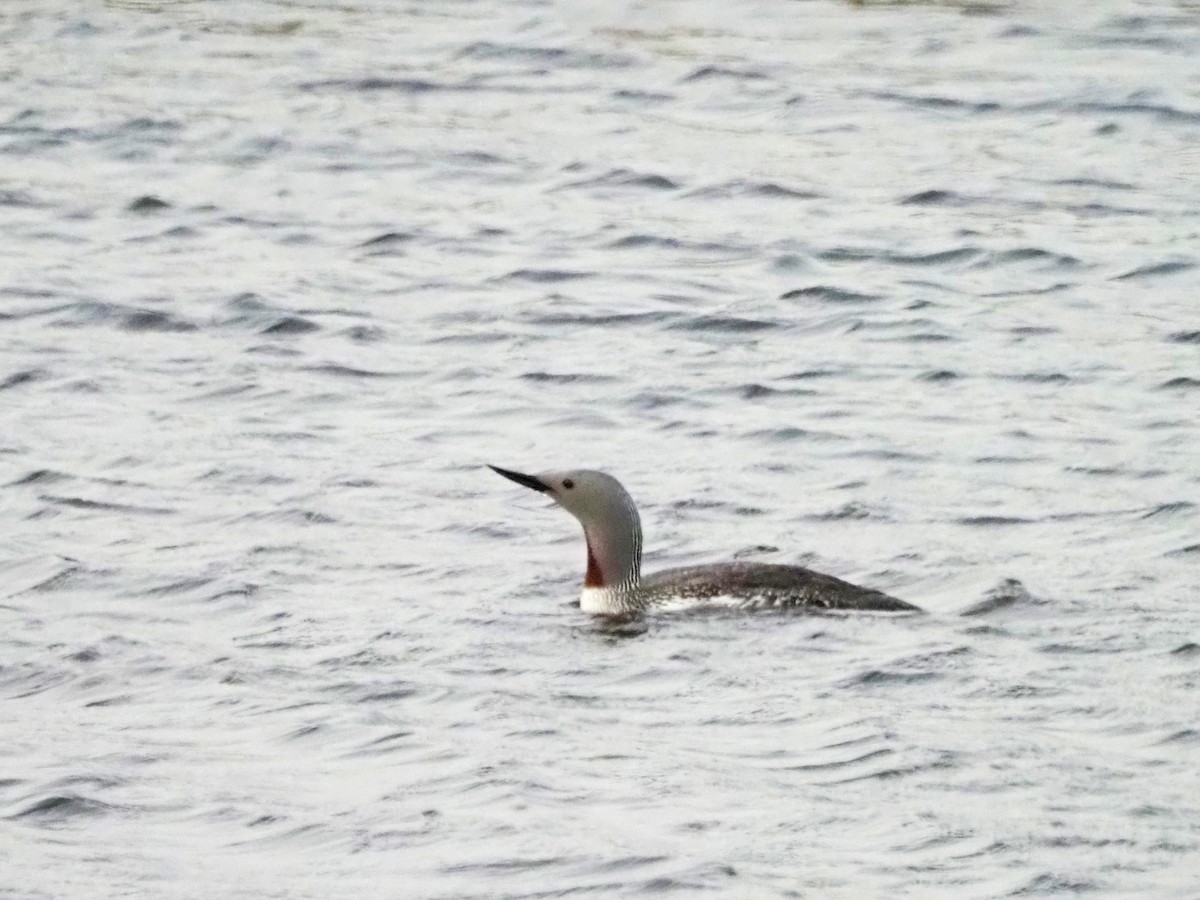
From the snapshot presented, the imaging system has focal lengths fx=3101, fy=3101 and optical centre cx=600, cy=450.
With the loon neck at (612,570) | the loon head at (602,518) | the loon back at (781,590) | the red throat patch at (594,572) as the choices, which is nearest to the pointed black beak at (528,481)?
the loon head at (602,518)

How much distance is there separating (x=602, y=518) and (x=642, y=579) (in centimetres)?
29

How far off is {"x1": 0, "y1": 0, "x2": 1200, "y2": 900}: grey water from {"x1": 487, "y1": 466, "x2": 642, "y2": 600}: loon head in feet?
0.94

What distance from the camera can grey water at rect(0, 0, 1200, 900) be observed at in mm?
9227

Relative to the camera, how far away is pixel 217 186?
19.8 meters

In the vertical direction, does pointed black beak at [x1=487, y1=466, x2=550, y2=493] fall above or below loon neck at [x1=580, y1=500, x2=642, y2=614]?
above

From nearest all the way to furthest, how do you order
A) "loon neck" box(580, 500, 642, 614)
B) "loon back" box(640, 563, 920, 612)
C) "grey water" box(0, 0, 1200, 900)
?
"grey water" box(0, 0, 1200, 900)
"loon back" box(640, 563, 920, 612)
"loon neck" box(580, 500, 642, 614)

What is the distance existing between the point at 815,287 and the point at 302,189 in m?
3.96

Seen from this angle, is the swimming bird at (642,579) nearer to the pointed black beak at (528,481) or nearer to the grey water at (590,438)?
the pointed black beak at (528,481)

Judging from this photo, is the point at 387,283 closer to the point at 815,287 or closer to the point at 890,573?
the point at 815,287

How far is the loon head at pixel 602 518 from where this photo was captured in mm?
11992

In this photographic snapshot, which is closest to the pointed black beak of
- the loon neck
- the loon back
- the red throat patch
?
the loon neck

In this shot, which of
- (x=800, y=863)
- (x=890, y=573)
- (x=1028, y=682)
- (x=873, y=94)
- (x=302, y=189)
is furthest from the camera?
(x=873, y=94)

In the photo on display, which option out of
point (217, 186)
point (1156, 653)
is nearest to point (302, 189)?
point (217, 186)

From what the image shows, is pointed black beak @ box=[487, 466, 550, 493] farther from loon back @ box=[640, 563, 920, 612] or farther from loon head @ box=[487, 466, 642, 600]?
loon back @ box=[640, 563, 920, 612]
